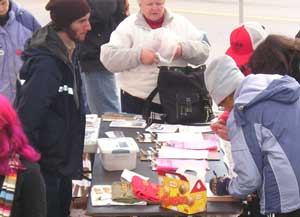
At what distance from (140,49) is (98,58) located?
3.15 feet

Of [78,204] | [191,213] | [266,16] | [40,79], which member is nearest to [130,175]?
[191,213]

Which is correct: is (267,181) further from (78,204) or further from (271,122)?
(78,204)

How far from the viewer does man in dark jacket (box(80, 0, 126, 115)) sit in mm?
4207

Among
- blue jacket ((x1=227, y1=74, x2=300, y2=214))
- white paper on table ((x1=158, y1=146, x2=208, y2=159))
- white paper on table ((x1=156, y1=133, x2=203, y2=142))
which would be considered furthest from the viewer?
white paper on table ((x1=156, y1=133, x2=203, y2=142))

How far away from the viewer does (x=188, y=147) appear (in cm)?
310

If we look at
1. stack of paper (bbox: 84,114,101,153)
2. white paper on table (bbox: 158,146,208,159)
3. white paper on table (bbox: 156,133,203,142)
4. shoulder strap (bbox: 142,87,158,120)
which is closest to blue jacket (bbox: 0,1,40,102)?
stack of paper (bbox: 84,114,101,153)

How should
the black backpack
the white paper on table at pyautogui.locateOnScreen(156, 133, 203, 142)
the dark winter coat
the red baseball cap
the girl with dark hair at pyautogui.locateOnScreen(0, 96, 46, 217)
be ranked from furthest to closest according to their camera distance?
the black backpack → the red baseball cap → the white paper on table at pyautogui.locateOnScreen(156, 133, 203, 142) → the dark winter coat → the girl with dark hair at pyautogui.locateOnScreen(0, 96, 46, 217)

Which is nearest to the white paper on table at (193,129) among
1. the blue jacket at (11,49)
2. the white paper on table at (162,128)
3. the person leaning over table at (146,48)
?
the white paper on table at (162,128)

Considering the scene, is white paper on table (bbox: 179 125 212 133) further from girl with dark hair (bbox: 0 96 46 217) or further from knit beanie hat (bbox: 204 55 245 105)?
girl with dark hair (bbox: 0 96 46 217)

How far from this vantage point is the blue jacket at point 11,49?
3.79 metres

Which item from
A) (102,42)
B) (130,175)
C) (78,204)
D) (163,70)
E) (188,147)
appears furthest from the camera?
(102,42)

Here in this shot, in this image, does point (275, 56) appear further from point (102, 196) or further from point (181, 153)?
point (102, 196)

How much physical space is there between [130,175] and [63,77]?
582 mm

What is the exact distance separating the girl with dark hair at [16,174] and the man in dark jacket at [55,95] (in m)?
0.51
